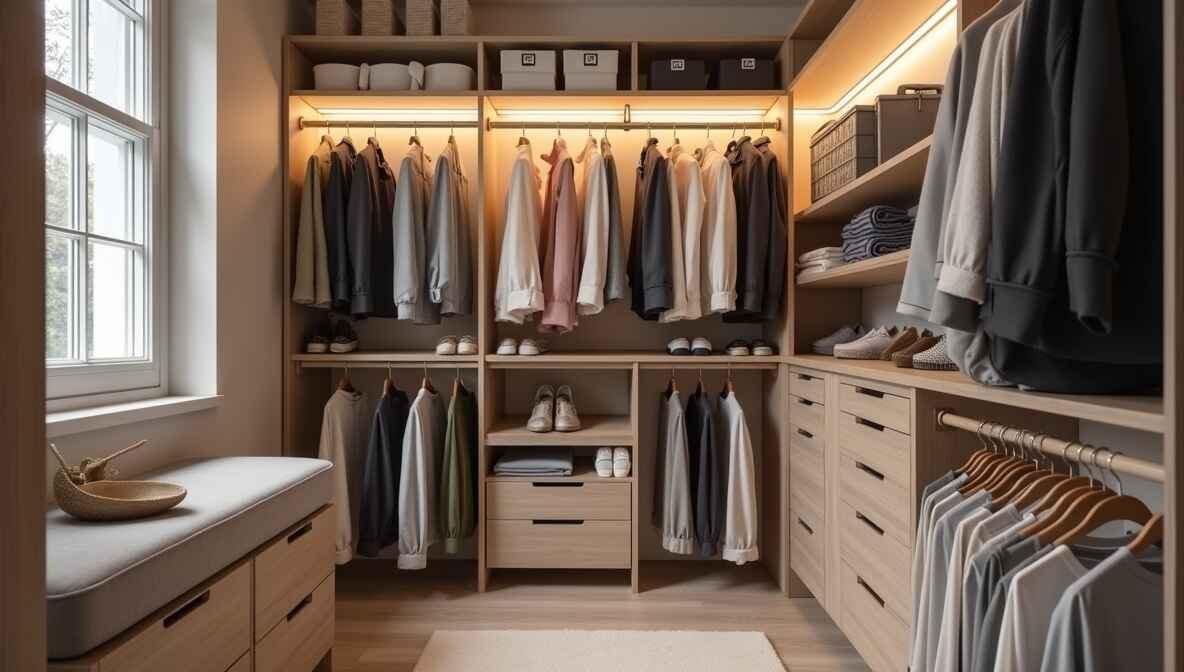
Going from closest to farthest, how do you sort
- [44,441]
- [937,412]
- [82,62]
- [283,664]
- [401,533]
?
[44,441], [937,412], [283,664], [82,62], [401,533]

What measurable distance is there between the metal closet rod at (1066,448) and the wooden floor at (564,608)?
111 centimetres

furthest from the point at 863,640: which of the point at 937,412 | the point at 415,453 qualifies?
the point at 415,453

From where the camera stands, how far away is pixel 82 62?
6.05ft

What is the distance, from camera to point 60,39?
1.77 metres

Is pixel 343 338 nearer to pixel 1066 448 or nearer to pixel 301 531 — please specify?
pixel 301 531

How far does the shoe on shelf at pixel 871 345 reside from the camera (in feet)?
7.25

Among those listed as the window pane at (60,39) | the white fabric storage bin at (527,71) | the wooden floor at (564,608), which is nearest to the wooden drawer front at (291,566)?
the wooden floor at (564,608)

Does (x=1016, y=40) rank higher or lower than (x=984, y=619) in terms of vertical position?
higher

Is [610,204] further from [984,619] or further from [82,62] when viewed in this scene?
[984,619]

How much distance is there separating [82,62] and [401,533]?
1.94m

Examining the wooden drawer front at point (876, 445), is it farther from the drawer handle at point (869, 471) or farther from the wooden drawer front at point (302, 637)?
the wooden drawer front at point (302, 637)

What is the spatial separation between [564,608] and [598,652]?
379mm

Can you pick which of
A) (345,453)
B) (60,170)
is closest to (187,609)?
(60,170)

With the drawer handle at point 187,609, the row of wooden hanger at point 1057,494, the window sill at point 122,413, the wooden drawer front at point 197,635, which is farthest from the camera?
the window sill at point 122,413
